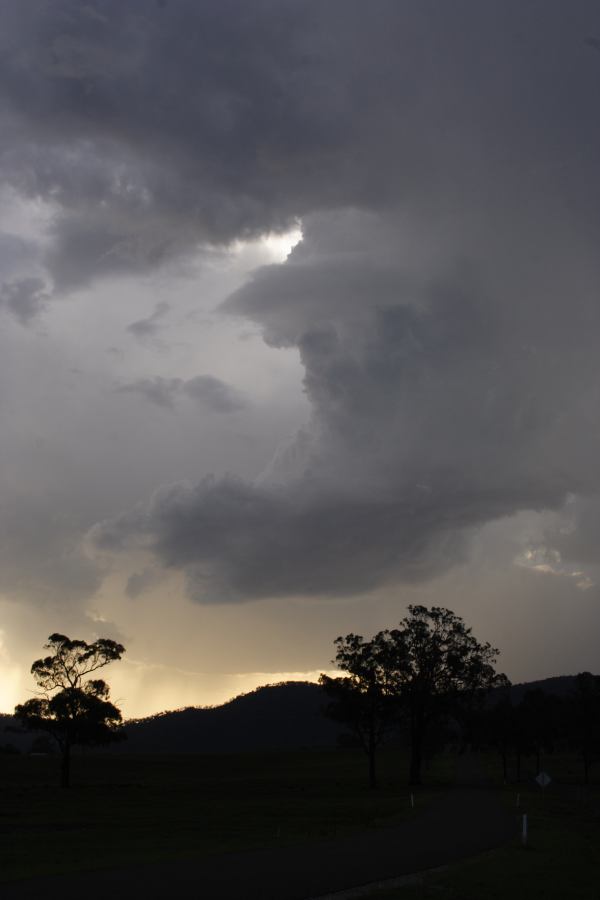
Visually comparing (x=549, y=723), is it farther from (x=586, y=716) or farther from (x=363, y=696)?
(x=363, y=696)

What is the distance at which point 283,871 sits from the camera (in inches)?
903

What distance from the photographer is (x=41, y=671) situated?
86938 mm

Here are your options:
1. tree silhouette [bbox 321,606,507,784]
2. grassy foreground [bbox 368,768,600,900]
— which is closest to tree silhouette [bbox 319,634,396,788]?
tree silhouette [bbox 321,606,507,784]

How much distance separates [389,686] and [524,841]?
58.1 m

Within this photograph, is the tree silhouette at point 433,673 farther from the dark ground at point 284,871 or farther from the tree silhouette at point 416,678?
the dark ground at point 284,871

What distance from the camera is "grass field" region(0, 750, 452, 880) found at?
28766mm

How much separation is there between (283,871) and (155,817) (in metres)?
25.8

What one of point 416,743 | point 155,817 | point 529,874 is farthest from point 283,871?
point 416,743

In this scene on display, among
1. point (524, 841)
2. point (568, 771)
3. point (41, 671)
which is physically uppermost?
point (41, 671)

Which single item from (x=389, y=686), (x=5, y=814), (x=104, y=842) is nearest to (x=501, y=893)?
(x=104, y=842)

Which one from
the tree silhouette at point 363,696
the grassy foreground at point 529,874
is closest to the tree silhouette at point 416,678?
the tree silhouette at point 363,696

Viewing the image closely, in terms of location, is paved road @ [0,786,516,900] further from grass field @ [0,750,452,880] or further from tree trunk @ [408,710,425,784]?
tree trunk @ [408,710,425,784]

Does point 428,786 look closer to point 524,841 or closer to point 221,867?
point 524,841

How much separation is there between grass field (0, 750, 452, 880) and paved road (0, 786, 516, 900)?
7.75 ft
